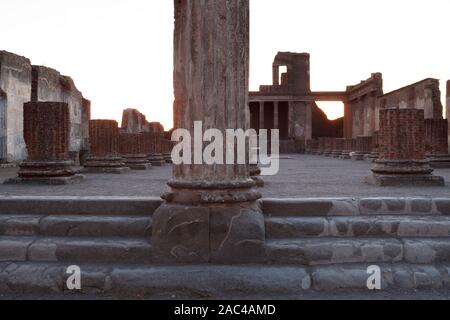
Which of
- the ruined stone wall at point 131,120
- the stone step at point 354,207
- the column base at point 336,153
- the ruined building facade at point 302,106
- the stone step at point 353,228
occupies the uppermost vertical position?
the ruined building facade at point 302,106

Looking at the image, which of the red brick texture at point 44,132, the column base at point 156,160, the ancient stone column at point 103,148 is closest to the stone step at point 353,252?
the red brick texture at point 44,132

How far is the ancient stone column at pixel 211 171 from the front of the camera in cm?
361

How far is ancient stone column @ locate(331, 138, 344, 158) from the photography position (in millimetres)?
20434

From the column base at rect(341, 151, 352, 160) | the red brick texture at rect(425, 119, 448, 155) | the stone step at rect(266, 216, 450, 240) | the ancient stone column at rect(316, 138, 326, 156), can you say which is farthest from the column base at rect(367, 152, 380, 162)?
the stone step at rect(266, 216, 450, 240)

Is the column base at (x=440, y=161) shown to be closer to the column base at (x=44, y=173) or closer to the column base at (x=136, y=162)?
the column base at (x=136, y=162)

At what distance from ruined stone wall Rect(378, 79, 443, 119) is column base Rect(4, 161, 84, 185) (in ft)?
37.7

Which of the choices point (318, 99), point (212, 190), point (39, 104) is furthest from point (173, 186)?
point (318, 99)

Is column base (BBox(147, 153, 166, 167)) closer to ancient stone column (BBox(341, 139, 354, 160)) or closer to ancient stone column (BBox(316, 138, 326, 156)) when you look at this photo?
ancient stone column (BBox(341, 139, 354, 160))

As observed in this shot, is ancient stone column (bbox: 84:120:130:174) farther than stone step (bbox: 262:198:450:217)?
Yes

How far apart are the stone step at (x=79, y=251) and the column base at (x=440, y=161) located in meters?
9.27

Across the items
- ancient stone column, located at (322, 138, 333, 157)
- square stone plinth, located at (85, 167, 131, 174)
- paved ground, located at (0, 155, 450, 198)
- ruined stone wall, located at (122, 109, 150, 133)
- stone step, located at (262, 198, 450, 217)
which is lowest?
stone step, located at (262, 198, 450, 217)

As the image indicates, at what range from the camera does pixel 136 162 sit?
11.2 meters

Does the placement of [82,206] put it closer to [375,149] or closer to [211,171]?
[211,171]

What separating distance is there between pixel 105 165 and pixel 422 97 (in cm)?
1396
